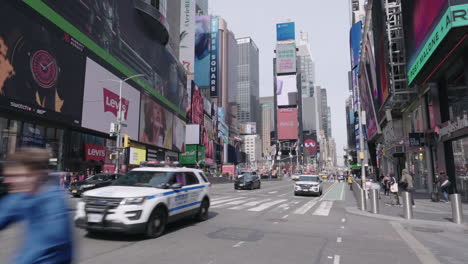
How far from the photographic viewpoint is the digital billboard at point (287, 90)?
163 meters

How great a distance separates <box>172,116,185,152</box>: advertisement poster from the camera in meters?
60.4

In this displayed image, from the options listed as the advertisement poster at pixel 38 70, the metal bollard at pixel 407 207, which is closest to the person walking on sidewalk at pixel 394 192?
the metal bollard at pixel 407 207

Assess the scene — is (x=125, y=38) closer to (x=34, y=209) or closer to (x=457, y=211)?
(x=457, y=211)

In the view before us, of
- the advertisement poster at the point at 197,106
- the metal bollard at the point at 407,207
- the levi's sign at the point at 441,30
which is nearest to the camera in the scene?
the metal bollard at the point at 407,207

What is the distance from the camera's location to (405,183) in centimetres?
1542

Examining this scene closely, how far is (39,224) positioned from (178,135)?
61389 mm

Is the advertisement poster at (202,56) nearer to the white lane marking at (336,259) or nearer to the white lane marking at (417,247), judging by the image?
the white lane marking at (417,247)

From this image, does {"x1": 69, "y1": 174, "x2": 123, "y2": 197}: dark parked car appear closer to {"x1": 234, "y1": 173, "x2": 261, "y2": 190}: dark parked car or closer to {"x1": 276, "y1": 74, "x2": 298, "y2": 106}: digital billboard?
{"x1": 234, "y1": 173, "x2": 261, "y2": 190}: dark parked car

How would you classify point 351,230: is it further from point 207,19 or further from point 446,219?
point 207,19

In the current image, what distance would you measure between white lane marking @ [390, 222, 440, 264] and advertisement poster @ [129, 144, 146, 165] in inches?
1506

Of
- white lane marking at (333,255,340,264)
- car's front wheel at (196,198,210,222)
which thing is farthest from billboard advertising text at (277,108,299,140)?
white lane marking at (333,255,340,264)

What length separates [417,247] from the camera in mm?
7496

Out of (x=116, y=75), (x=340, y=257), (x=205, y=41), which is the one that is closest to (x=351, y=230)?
(x=340, y=257)

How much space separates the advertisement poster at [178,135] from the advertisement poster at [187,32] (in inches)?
847
